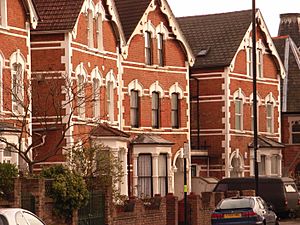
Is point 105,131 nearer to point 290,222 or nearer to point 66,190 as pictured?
point 290,222

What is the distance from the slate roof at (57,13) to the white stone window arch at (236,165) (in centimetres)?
1905

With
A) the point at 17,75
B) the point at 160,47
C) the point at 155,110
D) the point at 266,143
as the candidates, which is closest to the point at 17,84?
the point at 17,75

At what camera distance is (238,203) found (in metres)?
36.7

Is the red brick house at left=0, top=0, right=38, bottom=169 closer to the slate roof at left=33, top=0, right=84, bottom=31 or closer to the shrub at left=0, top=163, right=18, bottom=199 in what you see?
the slate roof at left=33, top=0, right=84, bottom=31

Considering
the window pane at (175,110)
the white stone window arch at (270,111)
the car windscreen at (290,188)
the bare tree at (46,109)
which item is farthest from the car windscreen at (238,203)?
the white stone window arch at (270,111)

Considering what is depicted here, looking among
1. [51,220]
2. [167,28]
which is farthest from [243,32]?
[51,220]

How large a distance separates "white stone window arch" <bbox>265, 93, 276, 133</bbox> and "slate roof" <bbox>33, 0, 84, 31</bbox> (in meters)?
22.5

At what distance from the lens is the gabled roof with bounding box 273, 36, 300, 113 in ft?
241

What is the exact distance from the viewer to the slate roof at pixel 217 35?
6288 centimetres

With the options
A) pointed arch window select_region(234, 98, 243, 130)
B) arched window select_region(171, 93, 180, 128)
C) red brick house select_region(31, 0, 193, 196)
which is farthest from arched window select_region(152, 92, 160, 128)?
pointed arch window select_region(234, 98, 243, 130)

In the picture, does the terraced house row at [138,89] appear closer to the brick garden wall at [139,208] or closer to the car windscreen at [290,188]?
the brick garden wall at [139,208]

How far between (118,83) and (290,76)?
81.8 ft

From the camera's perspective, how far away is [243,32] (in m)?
64.0

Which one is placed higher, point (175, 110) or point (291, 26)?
point (291, 26)
